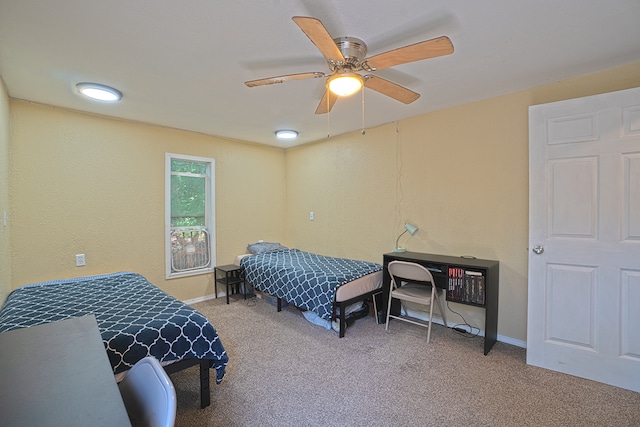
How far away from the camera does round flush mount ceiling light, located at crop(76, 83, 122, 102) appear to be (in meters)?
2.48

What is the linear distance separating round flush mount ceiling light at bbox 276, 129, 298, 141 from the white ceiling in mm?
953

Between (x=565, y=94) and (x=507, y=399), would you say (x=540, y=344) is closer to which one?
(x=507, y=399)

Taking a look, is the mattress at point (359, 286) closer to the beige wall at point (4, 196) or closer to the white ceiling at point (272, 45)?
the white ceiling at point (272, 45)

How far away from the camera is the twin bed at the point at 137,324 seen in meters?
1.71

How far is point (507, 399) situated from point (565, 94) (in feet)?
7.83

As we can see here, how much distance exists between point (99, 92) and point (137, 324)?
6.66 ft

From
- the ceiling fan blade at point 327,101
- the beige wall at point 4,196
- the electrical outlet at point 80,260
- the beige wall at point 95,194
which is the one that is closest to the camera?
the ceiling fan blade at point 327,101

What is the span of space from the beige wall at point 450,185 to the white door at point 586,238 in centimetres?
31

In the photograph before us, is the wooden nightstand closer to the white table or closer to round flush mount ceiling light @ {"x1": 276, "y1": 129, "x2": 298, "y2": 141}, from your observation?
round flush mount ceiling light @ {"x1": 276, "y1": 129, "x2": 298, "y2": 141}

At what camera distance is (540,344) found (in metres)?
2.37

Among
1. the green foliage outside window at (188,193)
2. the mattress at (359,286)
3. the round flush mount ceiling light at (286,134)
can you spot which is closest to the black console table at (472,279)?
the mattress at (359,286)

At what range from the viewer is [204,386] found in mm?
1919

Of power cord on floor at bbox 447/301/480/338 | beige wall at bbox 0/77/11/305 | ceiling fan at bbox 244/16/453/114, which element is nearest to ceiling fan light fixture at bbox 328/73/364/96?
ceiling fan at bbox 244/16/453/114

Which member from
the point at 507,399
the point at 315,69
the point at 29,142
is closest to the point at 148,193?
the point at 29,142
